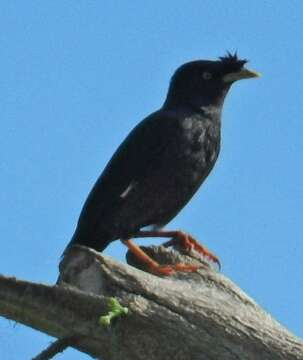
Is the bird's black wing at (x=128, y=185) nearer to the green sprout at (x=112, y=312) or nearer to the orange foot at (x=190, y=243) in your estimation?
the orange foot at (x=190, y=243)

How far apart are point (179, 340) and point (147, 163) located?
11.8 feet

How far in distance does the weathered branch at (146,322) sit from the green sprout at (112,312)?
Answer: 0.03m

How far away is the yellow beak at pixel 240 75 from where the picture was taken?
9.78 m

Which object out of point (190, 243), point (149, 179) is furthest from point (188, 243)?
point (149, 179)

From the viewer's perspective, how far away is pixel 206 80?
1009 centimetres

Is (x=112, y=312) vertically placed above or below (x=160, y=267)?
below

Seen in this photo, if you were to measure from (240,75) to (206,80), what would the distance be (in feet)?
1.15

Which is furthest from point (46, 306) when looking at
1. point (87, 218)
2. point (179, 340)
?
point (87, 218)

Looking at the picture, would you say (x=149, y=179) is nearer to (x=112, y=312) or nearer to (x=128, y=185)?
(x=128, y=185)

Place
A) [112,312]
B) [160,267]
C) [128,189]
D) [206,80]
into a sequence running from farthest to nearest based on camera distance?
[206,80] < [128,189] < [160,267] < [112,312]

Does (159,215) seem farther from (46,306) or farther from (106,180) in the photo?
(46,306)

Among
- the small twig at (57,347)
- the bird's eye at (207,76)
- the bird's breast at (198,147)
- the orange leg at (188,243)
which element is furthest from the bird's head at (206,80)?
the small twig at (57,347)

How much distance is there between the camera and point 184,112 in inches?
378

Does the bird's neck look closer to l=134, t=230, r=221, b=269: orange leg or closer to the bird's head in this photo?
the bird's head
